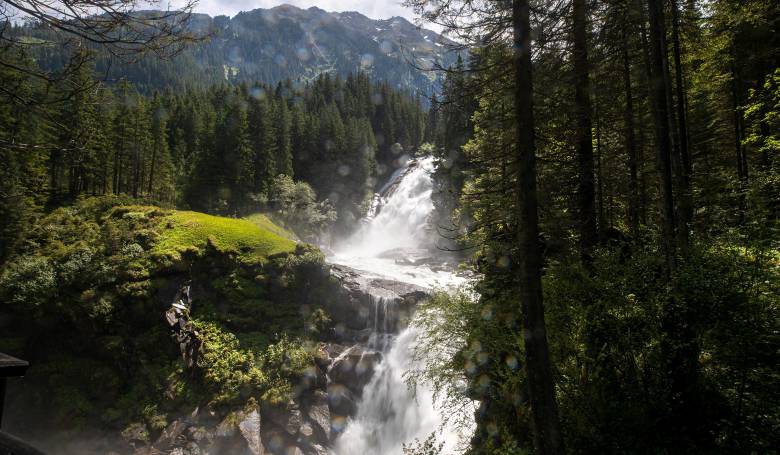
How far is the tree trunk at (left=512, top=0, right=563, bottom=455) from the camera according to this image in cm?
543

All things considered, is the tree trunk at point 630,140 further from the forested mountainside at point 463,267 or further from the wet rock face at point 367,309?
the wet rock face at point 367,309

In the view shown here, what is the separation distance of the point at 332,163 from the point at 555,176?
4783 cm

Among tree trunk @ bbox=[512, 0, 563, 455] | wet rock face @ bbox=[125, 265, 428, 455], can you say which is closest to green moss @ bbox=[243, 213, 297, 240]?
wet rock face @ bbox=[125, 265, 428, 455]

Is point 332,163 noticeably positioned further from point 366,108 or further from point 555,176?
point 555,176

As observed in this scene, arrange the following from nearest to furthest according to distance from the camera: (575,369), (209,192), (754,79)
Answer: (575,369) < (754,79) < (209,192)

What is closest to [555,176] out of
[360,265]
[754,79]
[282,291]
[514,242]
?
[514,242]

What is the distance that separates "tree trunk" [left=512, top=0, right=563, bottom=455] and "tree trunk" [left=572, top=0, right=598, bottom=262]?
240 centimetres

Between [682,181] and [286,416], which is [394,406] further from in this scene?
[682,181]

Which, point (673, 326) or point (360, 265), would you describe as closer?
point (673, 326)

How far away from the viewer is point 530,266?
18.7ft

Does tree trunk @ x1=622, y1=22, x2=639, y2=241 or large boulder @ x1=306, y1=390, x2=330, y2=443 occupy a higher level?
tree trunk @ x1=622, y1=22, x2=639, y2=241

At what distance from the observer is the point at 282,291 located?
21.8 metres

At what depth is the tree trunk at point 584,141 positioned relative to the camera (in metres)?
7.87

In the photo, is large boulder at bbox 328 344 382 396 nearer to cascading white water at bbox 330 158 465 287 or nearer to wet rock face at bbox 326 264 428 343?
wet rock face at bbox 326 264 428 343
